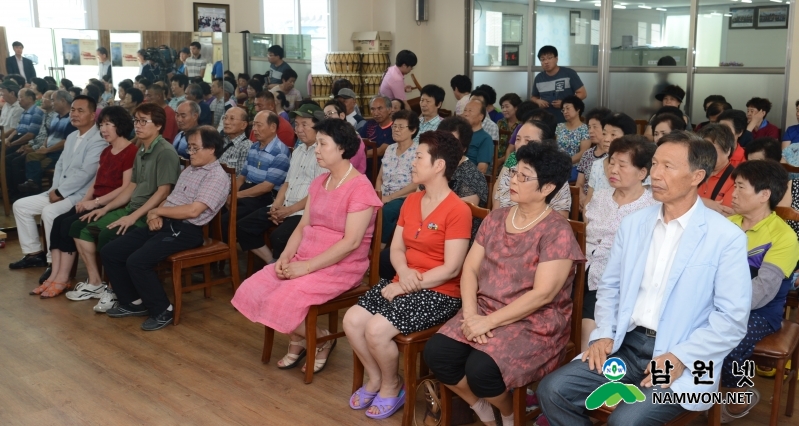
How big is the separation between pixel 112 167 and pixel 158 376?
1851mm

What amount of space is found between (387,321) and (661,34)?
20.1 feet

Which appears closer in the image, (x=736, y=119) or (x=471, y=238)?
(x=471, y=238)

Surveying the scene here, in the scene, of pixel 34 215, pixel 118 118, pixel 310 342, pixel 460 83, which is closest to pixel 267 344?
pixel 310 342

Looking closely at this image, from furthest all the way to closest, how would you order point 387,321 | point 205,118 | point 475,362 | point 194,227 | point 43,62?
point 205,118, point 43,62, point 194,227, point 387,321, point 475,362

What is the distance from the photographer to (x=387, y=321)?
2.98 metres

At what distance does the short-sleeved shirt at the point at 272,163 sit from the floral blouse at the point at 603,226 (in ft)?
7.97

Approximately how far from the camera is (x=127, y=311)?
450 centimetres

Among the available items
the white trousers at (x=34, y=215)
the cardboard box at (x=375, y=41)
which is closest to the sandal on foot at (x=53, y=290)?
the white trousers at (x=34, y=215)

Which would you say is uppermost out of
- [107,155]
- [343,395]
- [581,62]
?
[581,62]

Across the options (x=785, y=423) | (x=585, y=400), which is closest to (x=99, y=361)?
(x=585, y=400)

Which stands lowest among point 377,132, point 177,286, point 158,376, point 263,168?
point 158,376

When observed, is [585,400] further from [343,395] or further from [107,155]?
[107,155]

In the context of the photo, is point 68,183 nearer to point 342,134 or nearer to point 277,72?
point 342,134

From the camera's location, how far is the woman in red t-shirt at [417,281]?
3.02 meters
